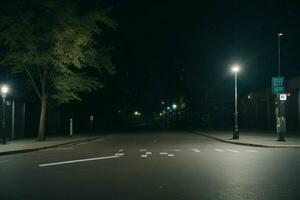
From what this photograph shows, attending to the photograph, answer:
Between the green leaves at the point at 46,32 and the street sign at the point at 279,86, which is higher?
the green leaves at the point at 46,32

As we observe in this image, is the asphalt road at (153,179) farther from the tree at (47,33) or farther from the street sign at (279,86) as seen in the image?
the tree at (47,33)

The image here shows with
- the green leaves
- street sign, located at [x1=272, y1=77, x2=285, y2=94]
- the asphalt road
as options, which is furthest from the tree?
the asphalt road

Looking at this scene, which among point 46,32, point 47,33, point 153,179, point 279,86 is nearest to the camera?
point 153,179

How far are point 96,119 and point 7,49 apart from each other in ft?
117

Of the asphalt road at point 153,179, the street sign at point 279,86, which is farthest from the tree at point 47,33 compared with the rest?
the asphalt road at point 153,179

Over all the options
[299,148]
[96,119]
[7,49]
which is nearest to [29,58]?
[7,49]

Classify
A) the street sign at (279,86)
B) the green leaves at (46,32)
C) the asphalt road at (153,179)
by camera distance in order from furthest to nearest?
1. the green leaves at (46,32)
2. the street sign at (279,86)
3. the asphalt road at (153,179)

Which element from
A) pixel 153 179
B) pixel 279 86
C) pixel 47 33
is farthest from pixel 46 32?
pixel 153 179

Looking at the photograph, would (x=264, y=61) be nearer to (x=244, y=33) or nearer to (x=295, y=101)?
(x=244, y=33)

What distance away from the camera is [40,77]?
3584cm

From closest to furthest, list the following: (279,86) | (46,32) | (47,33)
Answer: (279,86) → (47,33) → (46,32)

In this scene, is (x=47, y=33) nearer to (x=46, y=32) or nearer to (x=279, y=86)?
(x=46, y=32)

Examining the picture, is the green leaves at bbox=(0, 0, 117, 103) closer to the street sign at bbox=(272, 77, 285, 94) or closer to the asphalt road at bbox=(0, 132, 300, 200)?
the street sign at bbox=(272, 77, 285, 94)

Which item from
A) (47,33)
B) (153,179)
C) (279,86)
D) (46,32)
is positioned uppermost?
(46,32)
